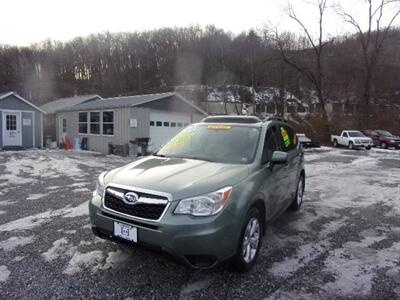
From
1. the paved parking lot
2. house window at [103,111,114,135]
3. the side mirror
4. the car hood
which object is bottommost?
the paved parking lot

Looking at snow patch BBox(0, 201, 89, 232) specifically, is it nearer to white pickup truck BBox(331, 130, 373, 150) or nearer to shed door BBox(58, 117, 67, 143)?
shed door BBox(58, 117, 67, 143)

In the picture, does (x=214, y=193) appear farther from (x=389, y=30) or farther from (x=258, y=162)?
(x=389, y=30)

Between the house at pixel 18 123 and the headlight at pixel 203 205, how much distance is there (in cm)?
2030

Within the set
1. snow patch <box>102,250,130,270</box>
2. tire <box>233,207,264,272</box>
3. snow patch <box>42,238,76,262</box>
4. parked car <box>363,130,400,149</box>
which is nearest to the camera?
tire <box>233,207,264,272</box>

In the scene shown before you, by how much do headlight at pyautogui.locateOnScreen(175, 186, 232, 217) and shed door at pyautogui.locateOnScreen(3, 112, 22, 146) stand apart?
67.5 ft

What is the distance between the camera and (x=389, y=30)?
138 feet

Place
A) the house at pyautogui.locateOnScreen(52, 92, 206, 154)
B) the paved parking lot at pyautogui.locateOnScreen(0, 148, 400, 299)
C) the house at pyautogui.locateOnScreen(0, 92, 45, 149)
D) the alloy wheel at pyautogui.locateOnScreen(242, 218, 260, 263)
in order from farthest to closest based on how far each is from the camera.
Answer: the house at pyautogui.locateOnScreen(0, 92, 45, 149), the house at pyautogui.locateOnScreen(52, 92, 206, 154), the alloy wheel at pyautogui.locateOnScreen(242, 218, 260, 263), the paved parking lot at pyautogui.locateOnScreen(0, 148, 400, 299)

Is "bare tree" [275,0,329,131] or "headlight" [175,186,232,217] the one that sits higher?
"bare tree" [275,0,329,131]

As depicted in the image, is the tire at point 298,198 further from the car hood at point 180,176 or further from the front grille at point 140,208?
the front grille at point 140,208

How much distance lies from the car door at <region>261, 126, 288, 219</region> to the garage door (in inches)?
534

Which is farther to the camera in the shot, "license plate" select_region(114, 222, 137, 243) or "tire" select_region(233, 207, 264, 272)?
"tire" select_region(233, 207, 264, 272)

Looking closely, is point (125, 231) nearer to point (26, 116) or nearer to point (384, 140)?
point (26, 116)

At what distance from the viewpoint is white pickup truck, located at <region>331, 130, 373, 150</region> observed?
26922 millimetres

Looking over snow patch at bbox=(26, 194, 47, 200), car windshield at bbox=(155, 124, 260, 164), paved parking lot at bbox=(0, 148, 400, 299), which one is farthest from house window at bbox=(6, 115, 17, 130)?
car windshield at bbox=(155, 124, 260, 164)
